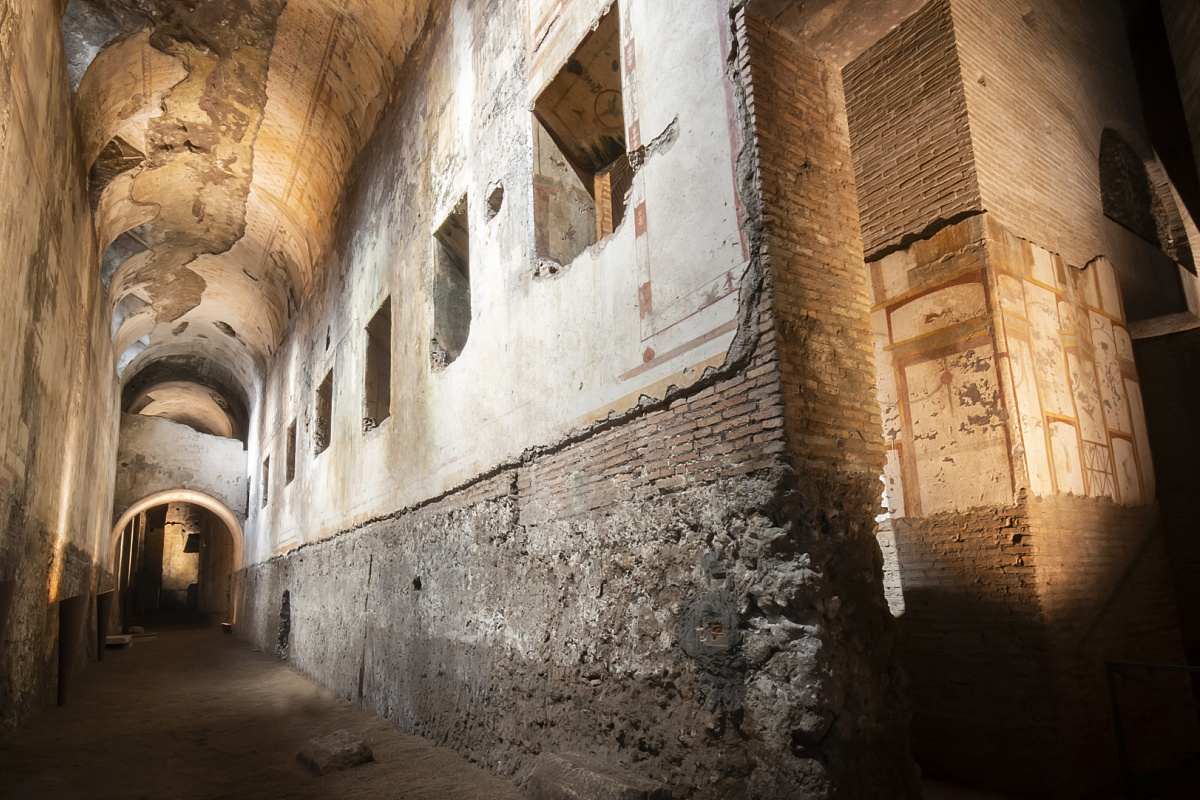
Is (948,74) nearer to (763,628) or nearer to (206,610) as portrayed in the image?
(763,628)

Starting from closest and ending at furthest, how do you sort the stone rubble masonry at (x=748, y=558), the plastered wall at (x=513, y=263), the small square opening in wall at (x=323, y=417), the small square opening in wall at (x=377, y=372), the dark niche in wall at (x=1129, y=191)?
the stone rubble masonry at (x=748, y=558) < the plastered wall at (x=513, y=263) < the dark niche in wall at (x=1129, y=191) < the small square opening in wall at (x=377, y=372) < the small square opening in wall at (x=323, y=417)

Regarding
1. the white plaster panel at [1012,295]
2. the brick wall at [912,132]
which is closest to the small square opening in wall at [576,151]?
the brick wall at [912,132]

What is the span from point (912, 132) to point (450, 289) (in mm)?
4212

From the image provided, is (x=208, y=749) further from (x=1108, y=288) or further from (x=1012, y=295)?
(x=1108, y=288)

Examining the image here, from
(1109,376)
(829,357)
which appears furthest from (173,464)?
(1109,376)

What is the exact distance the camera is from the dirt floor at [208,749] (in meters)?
4.75

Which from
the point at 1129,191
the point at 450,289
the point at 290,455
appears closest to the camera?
the point at 450,289

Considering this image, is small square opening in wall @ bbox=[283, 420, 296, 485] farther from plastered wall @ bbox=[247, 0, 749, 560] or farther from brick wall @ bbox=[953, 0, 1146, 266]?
brick wall @ bbox=[953, 0, 1146, 266]

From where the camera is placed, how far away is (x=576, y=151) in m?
5.55

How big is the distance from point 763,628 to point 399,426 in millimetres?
5318

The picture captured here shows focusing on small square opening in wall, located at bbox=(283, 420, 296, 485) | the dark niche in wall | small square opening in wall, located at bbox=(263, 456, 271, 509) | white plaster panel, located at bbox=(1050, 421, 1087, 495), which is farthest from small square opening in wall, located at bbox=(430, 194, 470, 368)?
small square opening in wall, located at bbox=(263, 456, 271, 509)

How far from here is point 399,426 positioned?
761 centimetres

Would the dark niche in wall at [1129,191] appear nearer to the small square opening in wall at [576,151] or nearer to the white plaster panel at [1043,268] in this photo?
the white plaster panel at [1043,268]

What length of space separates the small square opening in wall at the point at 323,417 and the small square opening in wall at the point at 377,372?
2296mm
